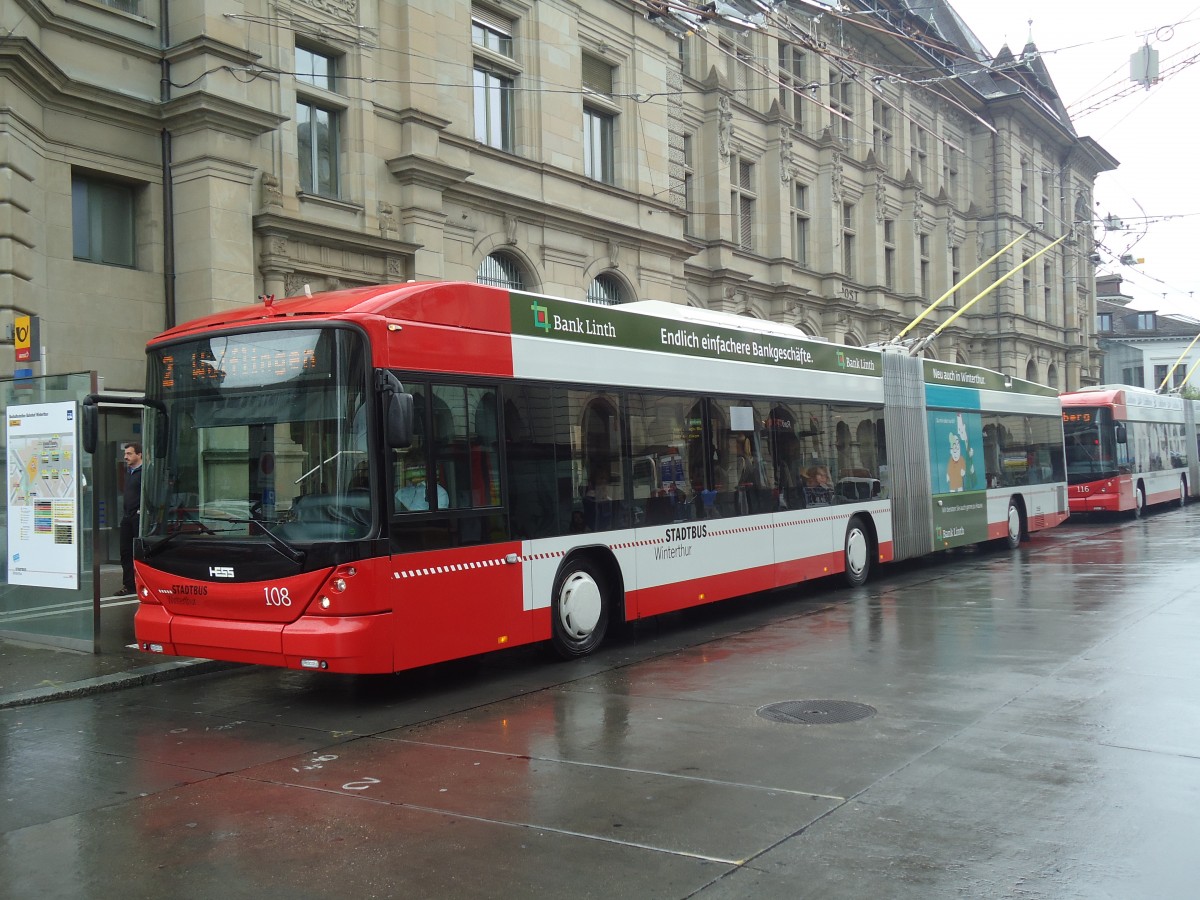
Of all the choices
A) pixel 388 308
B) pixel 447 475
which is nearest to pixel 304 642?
pixel 447 475

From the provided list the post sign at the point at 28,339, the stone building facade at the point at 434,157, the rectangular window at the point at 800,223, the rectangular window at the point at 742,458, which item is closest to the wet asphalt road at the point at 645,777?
the rectangular window at the point at 742,458

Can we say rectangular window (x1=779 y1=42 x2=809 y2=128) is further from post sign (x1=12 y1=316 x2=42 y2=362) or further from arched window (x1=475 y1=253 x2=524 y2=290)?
post sign (x1=12 y1=316 x2=42 y2=362)

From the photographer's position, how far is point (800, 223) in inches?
1428

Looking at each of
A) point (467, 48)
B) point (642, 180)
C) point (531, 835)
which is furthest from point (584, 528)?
point (642, 180)

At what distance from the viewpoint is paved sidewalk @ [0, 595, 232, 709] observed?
8969mm

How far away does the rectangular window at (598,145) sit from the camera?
25375mm

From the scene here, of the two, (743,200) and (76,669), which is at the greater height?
(743,200)

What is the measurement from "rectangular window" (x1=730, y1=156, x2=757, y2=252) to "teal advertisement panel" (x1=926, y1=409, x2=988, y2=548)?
569 inches

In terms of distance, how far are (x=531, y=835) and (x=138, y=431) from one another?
14.0 m

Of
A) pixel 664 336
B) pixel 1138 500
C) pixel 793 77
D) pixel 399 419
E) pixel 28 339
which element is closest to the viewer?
pixel 399 419

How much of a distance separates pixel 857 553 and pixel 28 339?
34.3ft

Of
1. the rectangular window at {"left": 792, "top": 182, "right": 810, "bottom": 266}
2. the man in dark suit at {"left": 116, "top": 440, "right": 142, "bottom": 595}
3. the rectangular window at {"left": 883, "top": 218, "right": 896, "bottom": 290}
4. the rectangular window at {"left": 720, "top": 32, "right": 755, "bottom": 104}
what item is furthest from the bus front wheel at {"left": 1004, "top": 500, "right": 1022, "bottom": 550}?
the rectangular window at {"left": 883, "top": 218, "right": 896, "bottom": 290}

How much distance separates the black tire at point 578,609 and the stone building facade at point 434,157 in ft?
14.4

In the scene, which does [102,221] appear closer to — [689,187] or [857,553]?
[857,553]
